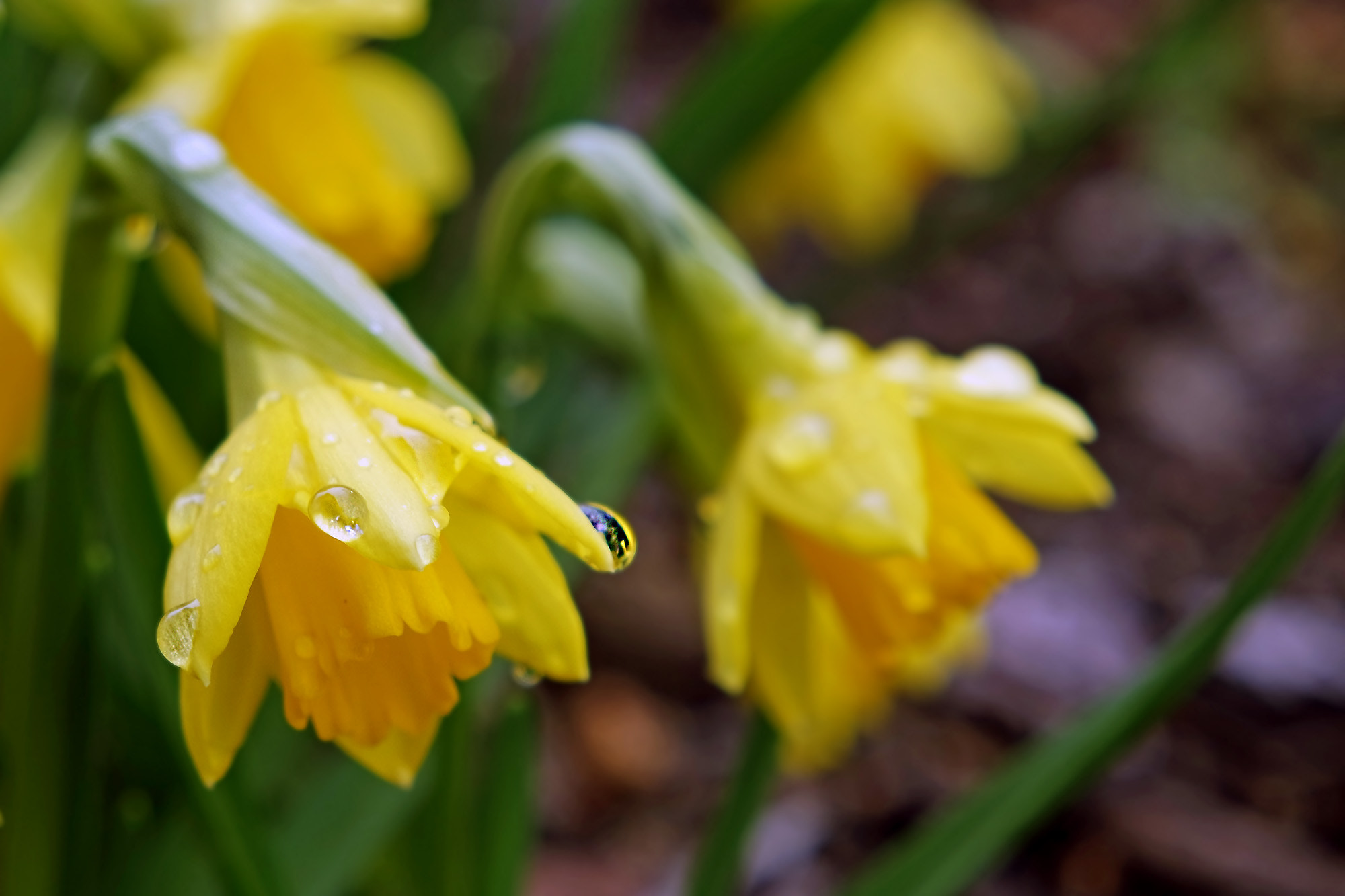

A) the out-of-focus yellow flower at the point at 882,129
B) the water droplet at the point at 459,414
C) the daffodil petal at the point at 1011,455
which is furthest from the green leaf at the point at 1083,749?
the out-of-focus yellow flower at the point at 882,129

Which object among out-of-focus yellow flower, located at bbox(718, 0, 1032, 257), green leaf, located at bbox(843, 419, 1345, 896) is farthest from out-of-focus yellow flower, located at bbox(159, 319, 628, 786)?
out-of-focus yellow flower, located at bbox(718, 0, 1032, 257)

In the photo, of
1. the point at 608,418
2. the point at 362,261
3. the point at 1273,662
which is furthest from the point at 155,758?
the point at 1273,662

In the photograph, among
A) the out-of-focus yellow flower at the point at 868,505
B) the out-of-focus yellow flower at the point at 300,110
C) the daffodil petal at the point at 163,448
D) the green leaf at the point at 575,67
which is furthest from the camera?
the green leaf at the point at 575,67

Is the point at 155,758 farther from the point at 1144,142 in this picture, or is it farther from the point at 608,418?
the point at 1144,142

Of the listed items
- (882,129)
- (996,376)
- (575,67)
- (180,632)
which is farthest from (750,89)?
(180,632)

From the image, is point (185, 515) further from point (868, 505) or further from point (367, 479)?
point (868, 505)

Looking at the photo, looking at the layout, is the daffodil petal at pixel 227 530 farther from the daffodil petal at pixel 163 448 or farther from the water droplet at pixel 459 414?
the daffodil petal at pixel 163 448

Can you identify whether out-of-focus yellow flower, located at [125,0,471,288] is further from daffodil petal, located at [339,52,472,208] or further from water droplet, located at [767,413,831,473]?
water droplet, located at [767,413,831,473]
